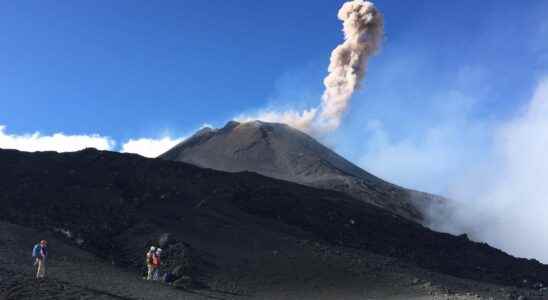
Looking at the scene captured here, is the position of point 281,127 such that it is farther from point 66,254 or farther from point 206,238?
point 66,254

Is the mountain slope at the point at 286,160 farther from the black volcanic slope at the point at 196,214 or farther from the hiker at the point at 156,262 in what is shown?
the hiker at the point at 156,262

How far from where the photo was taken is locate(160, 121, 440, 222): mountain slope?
73562 mm

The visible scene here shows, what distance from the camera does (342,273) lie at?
33.2 metres

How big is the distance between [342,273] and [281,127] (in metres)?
68.3

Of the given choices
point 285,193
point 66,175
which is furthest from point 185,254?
point 285,193

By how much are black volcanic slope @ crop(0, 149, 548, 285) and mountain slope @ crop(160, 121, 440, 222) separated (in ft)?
54.2

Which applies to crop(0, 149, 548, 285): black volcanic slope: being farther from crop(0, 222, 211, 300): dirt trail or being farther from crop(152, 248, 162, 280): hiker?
crop(152, 248, 162, 280): hiker

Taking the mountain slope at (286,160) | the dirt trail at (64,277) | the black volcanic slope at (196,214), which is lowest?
the dirt trail at (64,277)

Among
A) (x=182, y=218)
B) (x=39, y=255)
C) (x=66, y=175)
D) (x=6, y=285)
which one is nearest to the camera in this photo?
(x=6, y=285)

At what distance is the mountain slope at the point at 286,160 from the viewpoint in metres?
73.6

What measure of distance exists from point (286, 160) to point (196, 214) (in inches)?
1810

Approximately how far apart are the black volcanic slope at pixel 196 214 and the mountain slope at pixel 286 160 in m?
16.5

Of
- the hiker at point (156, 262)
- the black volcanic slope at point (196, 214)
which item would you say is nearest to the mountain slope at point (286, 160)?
the black volcanic slope at point (196, 214)

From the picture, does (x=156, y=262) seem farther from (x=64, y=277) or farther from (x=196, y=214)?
(x=196, y=214)
